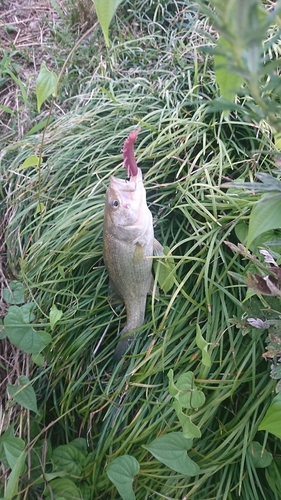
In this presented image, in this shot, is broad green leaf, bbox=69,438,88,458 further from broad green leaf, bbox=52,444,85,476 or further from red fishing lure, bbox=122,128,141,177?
red fishing lure, bbox=122,128,141,177

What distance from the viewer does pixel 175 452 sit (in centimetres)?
105

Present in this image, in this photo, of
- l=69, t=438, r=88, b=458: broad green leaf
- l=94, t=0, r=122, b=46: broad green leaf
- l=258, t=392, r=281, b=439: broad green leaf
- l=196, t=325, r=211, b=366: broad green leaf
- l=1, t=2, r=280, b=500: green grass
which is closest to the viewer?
l=94, t=0, r=122, b=46: broad green leaf

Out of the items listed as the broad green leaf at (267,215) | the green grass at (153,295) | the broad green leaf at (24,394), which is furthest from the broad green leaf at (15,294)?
the broad green leaf at (267,215)

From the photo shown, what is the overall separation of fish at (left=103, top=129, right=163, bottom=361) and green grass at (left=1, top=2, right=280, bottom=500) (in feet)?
0.15

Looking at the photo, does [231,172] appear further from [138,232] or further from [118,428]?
[118,428]

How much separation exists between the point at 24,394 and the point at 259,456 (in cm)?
65

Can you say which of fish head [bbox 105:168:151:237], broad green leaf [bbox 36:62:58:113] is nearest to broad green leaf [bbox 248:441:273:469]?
fish head [bbox 105:168:151:237]

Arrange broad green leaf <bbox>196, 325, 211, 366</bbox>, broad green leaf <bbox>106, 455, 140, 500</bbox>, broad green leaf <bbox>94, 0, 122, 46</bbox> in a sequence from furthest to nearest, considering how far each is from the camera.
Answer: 1. broad green leaf <bbox>106, 455, 140, 500</bbox>
2. broad green leaf <bbox>196, 325, 211, 366</bbox>
3. broad green leaf <bbox>94, 0, 122, 46</bbox>

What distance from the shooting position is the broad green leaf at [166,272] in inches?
49.8

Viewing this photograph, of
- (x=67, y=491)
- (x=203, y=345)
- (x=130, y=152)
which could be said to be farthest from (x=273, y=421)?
(x=130, y=152)

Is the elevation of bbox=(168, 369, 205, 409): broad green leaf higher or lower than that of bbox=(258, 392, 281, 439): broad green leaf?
lower

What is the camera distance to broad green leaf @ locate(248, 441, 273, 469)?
3.63 ft

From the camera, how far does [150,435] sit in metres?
1.20

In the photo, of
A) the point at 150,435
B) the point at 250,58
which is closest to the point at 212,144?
the point at 150,435
